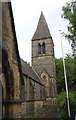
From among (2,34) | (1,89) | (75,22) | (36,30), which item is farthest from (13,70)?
(36,30)

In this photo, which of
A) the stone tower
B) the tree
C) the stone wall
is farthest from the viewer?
the stone tower

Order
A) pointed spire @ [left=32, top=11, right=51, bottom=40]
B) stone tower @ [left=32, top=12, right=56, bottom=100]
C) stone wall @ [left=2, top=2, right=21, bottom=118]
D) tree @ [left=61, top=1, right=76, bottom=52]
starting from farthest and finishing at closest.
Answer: pointed spire @ [left=32, top=11, right=51, bottom=40] < stone tower @ [left=32, top=12, right=56, bottom=100] < tree @ [left=61, top=1, right=76, bottom=52] < stone wall @ [left=2, top=2, right=21, bottom=118]

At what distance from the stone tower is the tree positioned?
2539 centimetres

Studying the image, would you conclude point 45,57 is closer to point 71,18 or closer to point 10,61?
point 71,18

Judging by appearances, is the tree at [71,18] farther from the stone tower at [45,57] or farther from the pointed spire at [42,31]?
the pointed spire at [42,31]

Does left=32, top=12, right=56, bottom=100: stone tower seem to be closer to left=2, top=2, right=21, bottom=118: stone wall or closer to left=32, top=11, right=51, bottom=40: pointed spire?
left=32, top=11, right=51, bottom=40: pointed spire

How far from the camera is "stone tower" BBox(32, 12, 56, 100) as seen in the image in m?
36.5

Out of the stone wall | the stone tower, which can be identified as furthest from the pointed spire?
the stone wall

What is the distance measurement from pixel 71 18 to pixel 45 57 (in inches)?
1092

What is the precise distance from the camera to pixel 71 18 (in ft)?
34.6

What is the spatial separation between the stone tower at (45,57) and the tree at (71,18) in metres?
25.4

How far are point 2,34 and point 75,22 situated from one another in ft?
14.1

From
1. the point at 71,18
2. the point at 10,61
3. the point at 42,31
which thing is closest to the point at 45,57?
the point at 42,31

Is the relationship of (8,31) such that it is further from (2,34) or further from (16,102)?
(16,102)
